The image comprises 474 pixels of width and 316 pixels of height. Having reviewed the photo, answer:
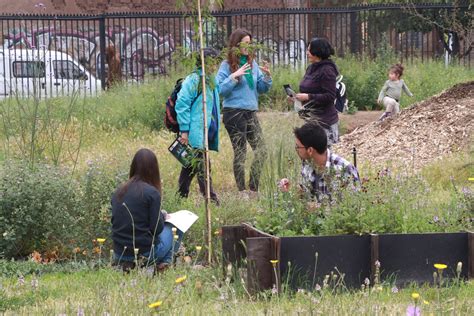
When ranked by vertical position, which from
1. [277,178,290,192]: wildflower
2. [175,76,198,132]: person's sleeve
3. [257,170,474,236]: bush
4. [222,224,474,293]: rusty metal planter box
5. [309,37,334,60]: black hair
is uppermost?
[309,37,334,60]: black hair

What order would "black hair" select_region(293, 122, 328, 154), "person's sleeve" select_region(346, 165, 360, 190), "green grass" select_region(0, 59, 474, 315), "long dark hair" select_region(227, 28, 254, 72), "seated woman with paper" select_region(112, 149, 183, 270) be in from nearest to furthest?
"green grass" select_region(0, 59, 474, 315) → "person's sleeve" select_region(346, 165, 360, 190) → "black hair" select_region(293, 122, 328, 154) → "seated woman with paper" select_region(112, 149, 183, 270) → "long dark hair" select_region(227, 28, 254, 72)

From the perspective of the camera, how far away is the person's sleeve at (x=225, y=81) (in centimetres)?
1147

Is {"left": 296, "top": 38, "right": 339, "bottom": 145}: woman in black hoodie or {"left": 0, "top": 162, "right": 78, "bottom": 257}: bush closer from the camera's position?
{"left": 0, "top": 162, "right": 78, "bottom": 257}: bush

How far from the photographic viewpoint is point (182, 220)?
27.8 feet

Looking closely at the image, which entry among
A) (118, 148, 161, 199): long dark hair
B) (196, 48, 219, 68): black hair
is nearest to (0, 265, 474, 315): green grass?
(118, 148, 161, 199): long dark hair

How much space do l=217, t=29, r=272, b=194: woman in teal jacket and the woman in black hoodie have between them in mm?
611

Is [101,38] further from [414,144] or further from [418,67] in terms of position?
[414,144]

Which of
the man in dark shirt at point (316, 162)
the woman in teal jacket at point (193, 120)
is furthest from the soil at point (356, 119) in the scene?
the man in dark shirt at point (316, 162)

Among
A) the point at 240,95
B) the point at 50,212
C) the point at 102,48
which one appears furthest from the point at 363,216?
the point at 102,48

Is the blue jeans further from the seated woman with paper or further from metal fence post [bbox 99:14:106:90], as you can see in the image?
metal fence post [bbox 99:14:106:90]

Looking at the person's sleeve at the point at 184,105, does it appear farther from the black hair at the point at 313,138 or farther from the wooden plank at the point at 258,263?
the wooden plank at the point at 258,263

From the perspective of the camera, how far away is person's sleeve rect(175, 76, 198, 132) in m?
10.7

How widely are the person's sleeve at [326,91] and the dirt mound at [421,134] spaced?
7.49 ft

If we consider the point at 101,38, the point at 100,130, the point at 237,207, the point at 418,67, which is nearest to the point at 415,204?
the point at 237,207
